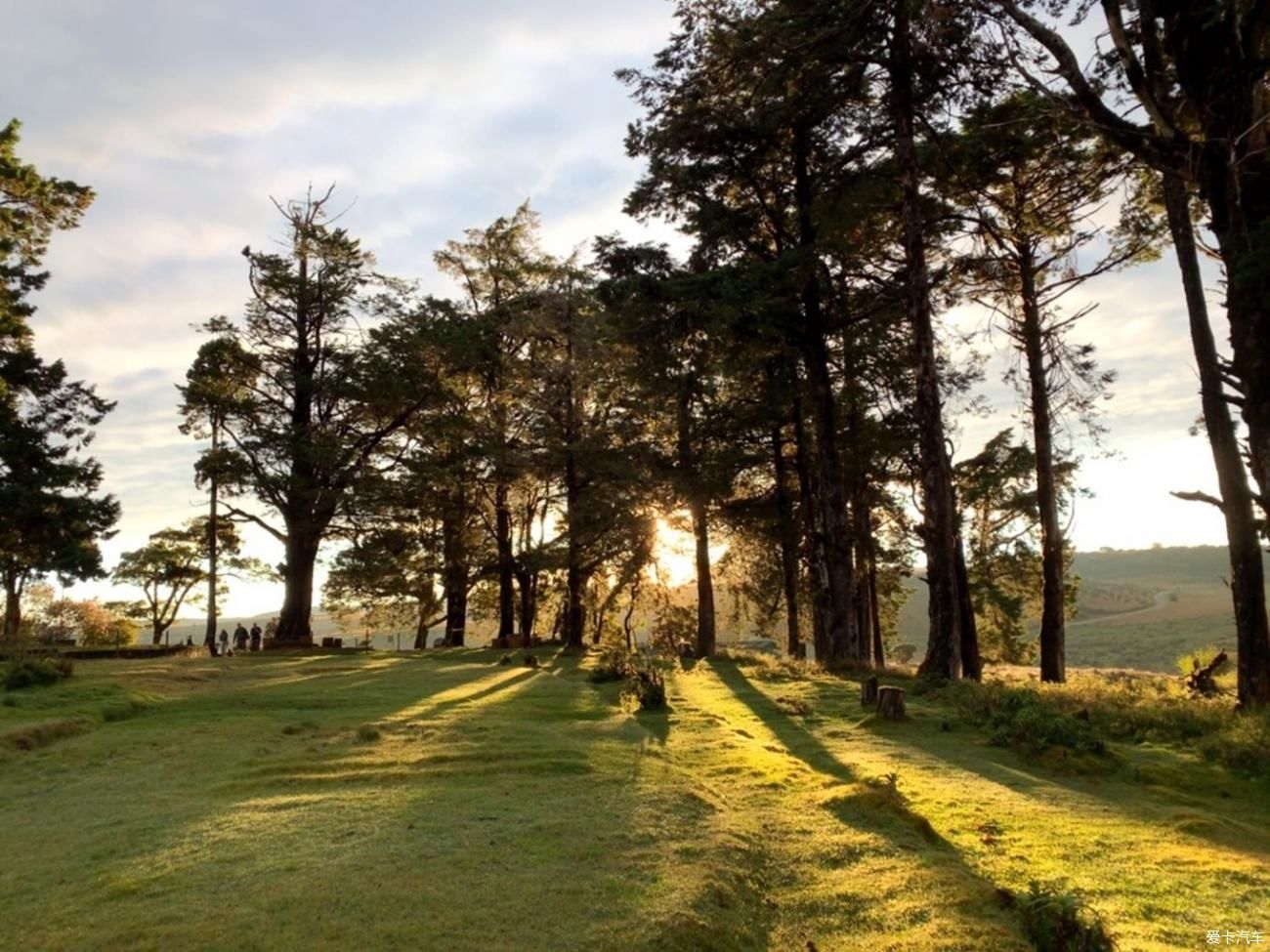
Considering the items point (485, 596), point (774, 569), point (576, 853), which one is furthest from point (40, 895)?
point (485, 596)

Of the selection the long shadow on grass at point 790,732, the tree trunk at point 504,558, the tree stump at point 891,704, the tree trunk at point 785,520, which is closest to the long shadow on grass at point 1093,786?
the tree stump at point 891,704

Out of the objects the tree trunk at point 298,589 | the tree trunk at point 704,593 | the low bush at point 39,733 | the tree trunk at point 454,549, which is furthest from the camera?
the tree trunk at point 454,549

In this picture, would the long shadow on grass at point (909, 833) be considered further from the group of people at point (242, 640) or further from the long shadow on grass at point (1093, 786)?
the group of people at point (242, 640)

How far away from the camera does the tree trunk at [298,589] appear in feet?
94.1

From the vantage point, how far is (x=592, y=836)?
5.18 metres

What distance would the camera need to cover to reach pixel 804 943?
391 cm

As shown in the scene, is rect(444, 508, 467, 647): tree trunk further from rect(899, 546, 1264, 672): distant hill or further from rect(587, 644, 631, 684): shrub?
rect(899, 546, 1264, 672): distant hill

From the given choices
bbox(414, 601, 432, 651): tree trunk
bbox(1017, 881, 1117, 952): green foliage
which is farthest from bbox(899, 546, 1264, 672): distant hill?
bbox(414, 601, 432, 651): tree trunk

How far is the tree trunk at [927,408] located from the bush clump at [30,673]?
15609mm

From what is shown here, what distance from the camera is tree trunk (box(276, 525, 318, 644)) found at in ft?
94.1

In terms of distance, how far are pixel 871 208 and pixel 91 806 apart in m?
17.9

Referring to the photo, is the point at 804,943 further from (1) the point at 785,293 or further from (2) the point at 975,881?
(1) the point at 785,293

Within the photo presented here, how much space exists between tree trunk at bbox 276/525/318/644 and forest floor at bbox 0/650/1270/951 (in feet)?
62.9

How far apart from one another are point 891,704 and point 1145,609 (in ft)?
357
